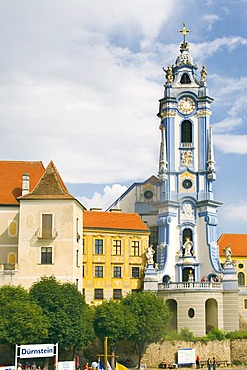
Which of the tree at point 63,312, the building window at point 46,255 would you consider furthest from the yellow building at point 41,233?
the tree at point 63,312

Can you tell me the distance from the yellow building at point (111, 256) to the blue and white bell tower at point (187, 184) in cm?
296

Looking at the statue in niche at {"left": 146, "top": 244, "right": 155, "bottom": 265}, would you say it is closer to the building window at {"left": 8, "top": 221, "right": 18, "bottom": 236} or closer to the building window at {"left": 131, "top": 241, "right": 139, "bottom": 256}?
the building window at {"left": 131, "top": 241, "right": 139, "bottom": 256}

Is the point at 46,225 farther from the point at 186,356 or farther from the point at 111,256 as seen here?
the point at 186,356

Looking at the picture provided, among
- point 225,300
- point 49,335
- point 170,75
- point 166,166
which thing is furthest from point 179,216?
point 49,335

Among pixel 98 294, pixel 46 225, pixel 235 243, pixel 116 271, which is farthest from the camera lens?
Result: pixel 235 243

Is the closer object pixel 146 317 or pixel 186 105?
pixel 146 317

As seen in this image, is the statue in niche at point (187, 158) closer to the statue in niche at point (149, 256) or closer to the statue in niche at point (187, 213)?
the statue in niche at point (187, 213)

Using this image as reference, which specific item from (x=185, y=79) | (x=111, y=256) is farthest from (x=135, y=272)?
(x=185, y=79)

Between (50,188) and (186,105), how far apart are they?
22.9 meters

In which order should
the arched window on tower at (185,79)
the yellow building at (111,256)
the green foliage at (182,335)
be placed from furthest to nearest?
the arched window on tower at (185,79) < the yellow building at (111,256) < the green foliage at (182,335)

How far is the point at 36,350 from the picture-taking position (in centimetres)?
4878

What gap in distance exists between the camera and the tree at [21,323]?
52.3 metres

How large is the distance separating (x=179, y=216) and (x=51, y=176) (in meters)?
18.7

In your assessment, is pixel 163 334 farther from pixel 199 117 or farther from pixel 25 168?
pixel 199 117
